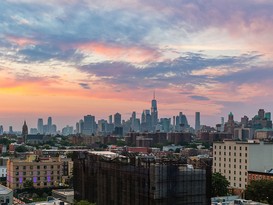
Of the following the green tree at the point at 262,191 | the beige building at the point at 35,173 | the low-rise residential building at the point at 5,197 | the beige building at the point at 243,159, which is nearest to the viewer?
the low-rise residential building at the point at 5,197

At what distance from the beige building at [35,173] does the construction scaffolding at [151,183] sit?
38722 millimetres

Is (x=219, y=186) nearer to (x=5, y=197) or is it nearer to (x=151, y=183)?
(x=151, y=183)

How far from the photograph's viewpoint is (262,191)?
5669cm

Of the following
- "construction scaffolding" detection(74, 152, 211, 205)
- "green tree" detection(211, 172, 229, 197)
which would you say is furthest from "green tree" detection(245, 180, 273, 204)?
"construction scaffolding" detection(74, 152, 211, 205)

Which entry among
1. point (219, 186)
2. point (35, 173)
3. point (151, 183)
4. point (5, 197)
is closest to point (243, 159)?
point (219, 186)

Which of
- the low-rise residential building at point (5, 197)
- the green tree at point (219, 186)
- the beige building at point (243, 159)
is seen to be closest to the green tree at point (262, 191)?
the green tree at point (219, 186)

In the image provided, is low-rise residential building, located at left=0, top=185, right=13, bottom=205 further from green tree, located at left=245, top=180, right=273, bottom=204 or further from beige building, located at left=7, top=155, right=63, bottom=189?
beige building, located at left=7, top=155, right=63, bottom=189

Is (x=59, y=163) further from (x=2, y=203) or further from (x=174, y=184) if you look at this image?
(x=174, y=184)

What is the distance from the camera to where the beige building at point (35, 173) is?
271 ft

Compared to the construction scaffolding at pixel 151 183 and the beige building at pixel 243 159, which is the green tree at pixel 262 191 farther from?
the construction scaffolding at pixel 151 183

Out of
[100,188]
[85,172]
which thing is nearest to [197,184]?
[100,188]

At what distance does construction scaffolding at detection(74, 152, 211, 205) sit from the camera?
38.1m

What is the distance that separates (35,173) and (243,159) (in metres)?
37.9

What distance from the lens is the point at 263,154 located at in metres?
75.7
